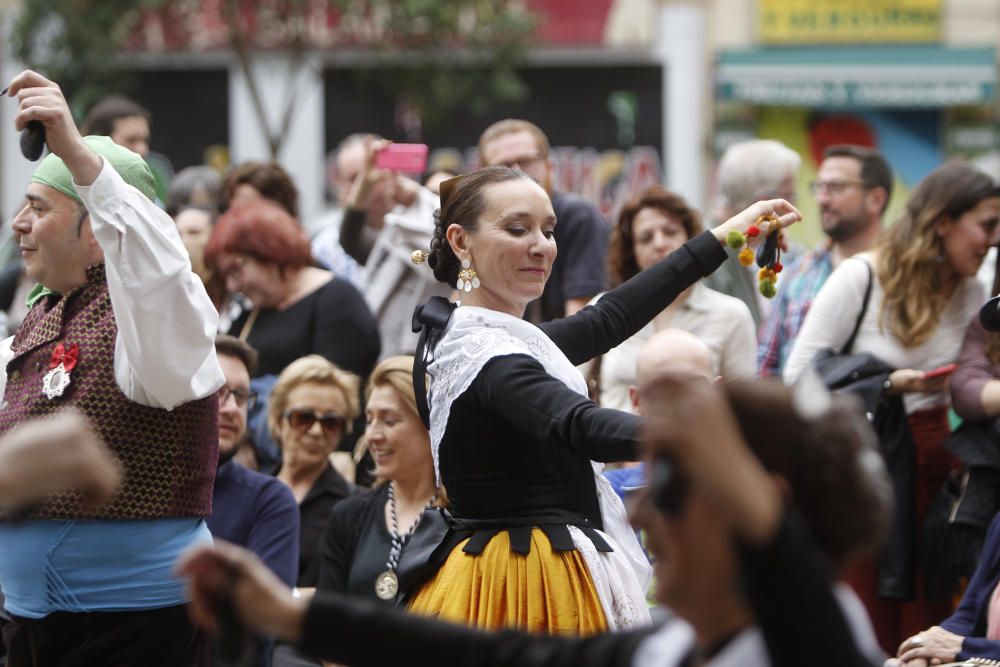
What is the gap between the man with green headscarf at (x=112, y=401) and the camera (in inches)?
133

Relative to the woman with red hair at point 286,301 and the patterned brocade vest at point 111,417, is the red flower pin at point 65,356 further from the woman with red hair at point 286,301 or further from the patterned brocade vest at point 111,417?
the woman with red hair at point 286,301

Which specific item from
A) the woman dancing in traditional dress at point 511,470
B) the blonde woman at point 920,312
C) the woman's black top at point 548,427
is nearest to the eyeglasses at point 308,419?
the blonde woman at point 920,312

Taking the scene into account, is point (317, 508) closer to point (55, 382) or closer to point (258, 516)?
point (258, 516)

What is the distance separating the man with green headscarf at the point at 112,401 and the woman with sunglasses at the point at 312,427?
1758mm

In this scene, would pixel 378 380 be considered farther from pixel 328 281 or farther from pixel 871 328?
pixel 871 328

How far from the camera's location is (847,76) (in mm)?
18156

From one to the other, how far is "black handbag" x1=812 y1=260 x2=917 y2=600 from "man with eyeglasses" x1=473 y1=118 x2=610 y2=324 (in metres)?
1.09

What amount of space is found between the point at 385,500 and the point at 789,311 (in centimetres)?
217

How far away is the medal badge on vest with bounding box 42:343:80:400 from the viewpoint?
3.57m

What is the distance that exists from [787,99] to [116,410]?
15.5 m

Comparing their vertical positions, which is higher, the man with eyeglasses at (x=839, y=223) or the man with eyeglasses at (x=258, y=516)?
the man with eyeglasses at (x=839, y=223)

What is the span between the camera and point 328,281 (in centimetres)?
621

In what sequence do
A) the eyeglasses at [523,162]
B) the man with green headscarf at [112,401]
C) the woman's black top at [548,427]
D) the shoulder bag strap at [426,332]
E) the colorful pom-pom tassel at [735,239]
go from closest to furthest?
the woman's black top at [548,427] → the man with green headscarf at [112,401] → the shoulder bag strap at [426,332] → the colorful pom-pom tassel at [735,239] → the eyeglasses at [523,162]

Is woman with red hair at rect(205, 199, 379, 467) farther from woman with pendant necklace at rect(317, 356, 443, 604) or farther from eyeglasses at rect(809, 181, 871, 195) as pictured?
eyeglasses at rect(809, 181, 871, 195)
